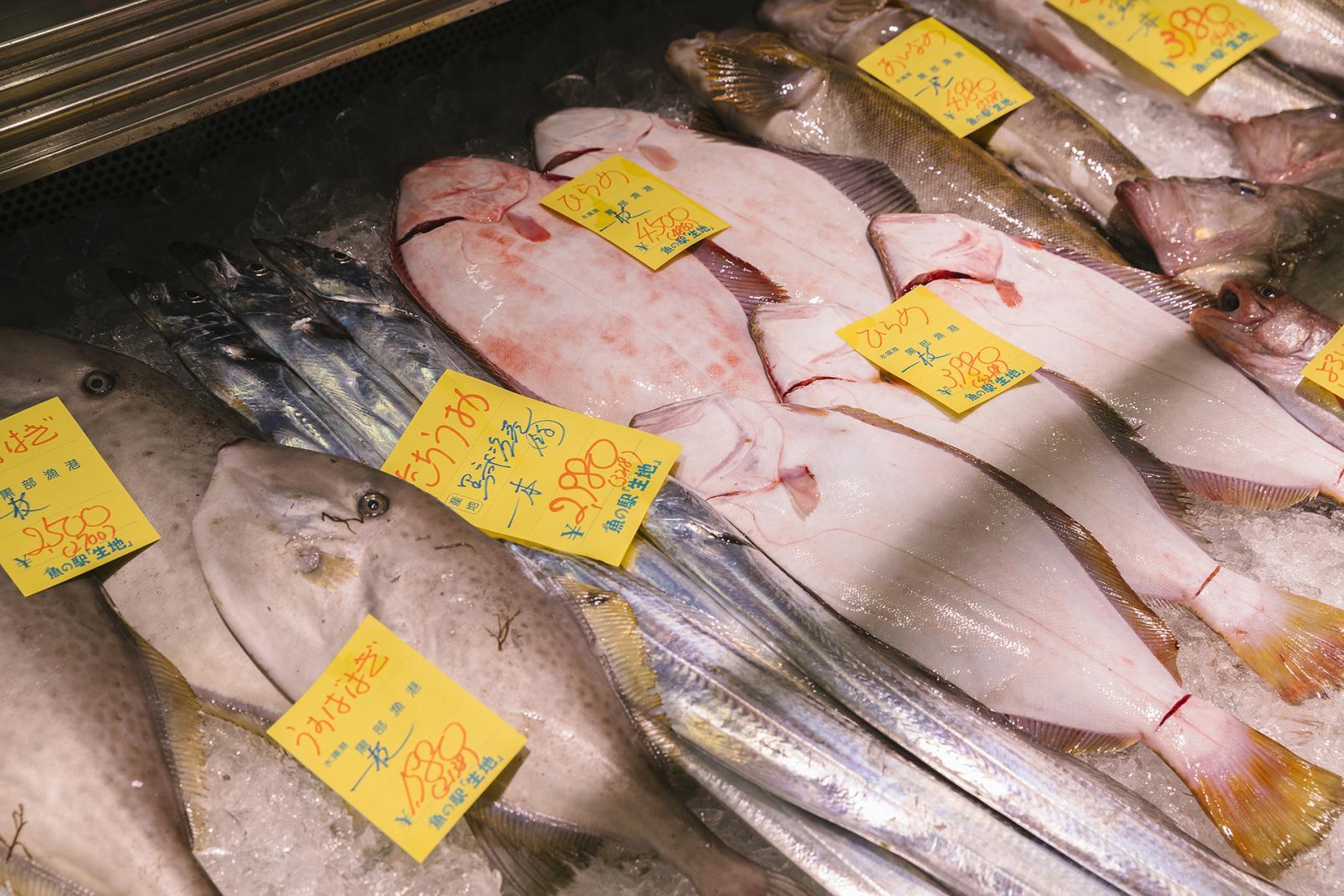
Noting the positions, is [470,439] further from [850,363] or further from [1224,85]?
[1224,85]

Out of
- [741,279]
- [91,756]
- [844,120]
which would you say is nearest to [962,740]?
[741,279]

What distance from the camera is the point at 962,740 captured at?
1544 millimetres

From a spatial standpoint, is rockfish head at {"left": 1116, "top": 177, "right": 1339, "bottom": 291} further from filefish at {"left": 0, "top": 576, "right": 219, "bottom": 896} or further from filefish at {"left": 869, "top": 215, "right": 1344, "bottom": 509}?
filefish at {"left": 0, "top": 576, "right": 219, "bottom": 896}

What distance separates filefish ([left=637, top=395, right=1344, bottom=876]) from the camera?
157 cm

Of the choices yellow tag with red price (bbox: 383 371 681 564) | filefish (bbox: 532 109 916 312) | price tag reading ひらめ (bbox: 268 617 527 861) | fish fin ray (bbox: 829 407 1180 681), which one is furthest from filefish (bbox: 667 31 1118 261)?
price tag reading ひらめ (bbox: 268 617 527 861)

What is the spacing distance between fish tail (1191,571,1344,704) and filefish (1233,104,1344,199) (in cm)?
146

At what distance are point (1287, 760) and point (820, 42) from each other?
92.7 inches

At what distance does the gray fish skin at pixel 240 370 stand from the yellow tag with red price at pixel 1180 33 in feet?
8.25

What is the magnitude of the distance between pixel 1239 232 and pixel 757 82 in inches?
51.5

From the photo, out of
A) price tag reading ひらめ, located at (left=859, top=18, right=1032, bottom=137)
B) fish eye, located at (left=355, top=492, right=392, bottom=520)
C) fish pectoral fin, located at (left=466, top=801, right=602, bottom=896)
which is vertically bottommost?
fish pectoral fin, located at (left=466, top=801, right=602, bottom=896)

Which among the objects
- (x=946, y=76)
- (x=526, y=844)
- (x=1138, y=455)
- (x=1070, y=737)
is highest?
(x=946, y=76)

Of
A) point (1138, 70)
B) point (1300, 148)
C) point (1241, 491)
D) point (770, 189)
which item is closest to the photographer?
point (1241, 491)

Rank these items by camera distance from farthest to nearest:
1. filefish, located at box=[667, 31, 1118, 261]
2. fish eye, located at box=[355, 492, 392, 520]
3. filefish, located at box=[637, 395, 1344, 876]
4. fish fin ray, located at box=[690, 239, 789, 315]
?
filefish, located at box=[667, 31, 1118, 261] < fish fin ray, located at box=[690, 239, 789, 315] < fish eye, located at box=[355, 492, 392, 520] < filefish, located at box=[637, 395, 1344, 876]

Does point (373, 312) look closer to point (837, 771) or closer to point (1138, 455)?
point (837, 771)
